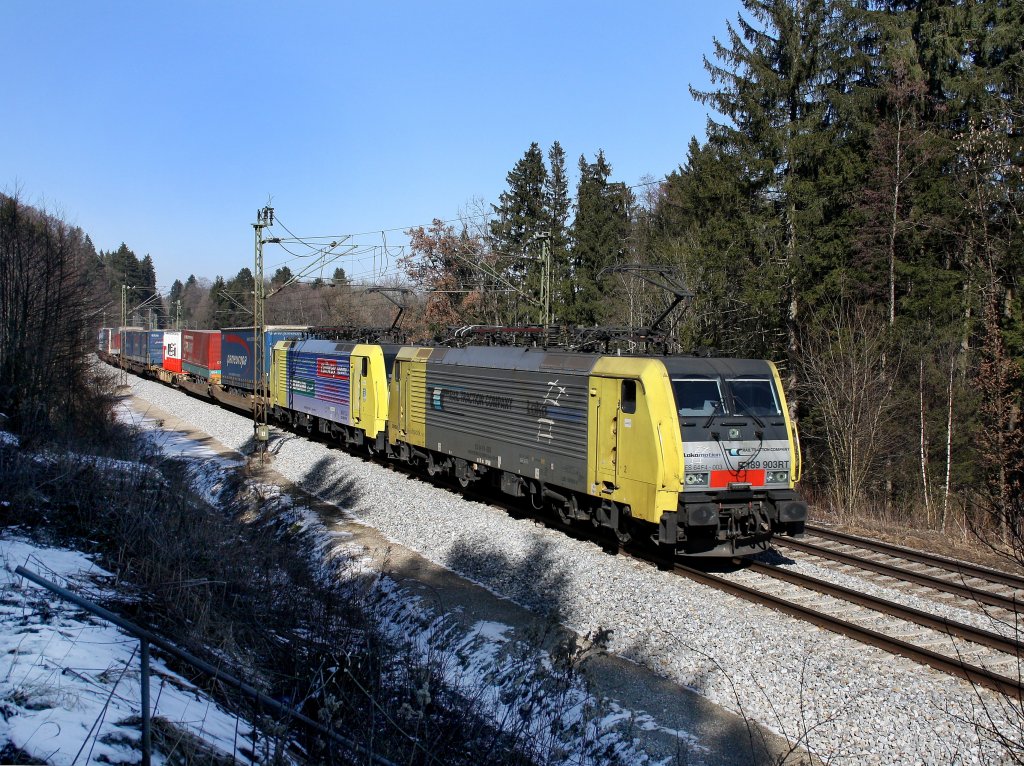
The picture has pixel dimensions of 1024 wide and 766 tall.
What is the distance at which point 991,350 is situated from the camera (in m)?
16.2

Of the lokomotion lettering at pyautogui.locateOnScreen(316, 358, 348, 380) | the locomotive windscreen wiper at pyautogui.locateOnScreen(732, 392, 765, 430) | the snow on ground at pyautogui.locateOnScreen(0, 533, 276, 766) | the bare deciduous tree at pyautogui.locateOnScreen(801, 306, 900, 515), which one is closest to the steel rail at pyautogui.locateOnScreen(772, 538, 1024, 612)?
the locomotive windscreen wiper at pyautogui.locateOnScreen(732, 392, 765, 430)

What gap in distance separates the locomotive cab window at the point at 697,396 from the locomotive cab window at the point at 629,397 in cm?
55

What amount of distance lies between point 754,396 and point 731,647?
3.87 metres

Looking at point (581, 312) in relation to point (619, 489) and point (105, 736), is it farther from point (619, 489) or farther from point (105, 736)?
point (105, 736)

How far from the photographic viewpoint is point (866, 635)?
310 inches

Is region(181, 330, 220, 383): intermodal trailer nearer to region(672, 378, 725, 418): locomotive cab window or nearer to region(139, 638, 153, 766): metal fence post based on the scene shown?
region(672, 378, 725, 418): locomotive cab window

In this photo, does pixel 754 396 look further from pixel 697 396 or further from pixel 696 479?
pixel 696 479

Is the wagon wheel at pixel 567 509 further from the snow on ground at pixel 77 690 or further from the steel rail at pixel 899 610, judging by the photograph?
the snow on ground at pixel 77 690

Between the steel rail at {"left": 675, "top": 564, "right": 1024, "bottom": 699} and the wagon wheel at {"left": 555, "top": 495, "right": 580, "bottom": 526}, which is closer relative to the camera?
the steel rail at {"left": 675, "top": 564, "right": 1024, "bottom": 699}

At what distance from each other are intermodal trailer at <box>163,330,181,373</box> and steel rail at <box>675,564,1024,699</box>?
35839 mm

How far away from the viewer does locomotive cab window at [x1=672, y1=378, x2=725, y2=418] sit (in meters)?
9.91

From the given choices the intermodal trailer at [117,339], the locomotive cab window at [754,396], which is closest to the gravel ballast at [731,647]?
the locomotive cab window at [754,396]

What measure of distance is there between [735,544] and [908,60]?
1636cm

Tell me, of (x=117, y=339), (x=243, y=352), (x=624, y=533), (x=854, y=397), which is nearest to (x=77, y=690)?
(x=624, y=533)
